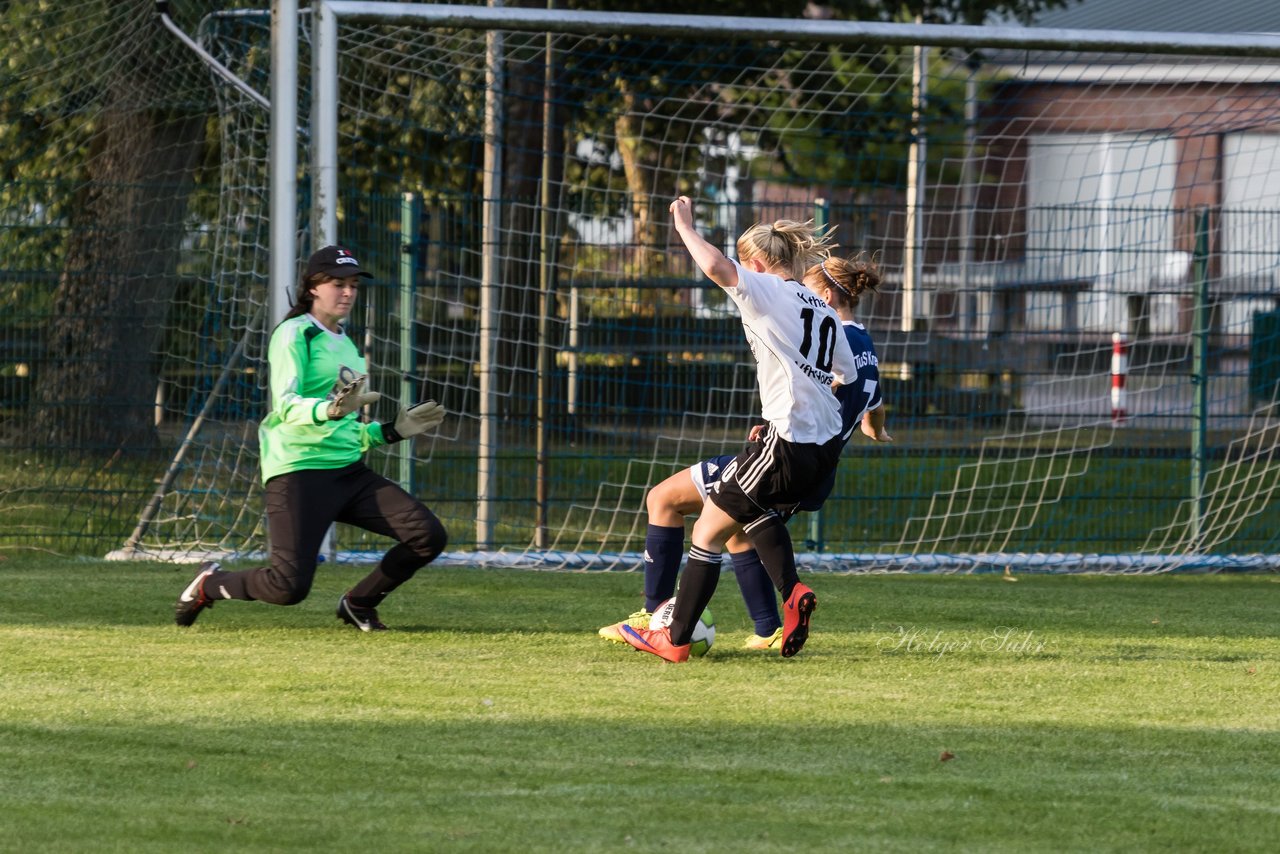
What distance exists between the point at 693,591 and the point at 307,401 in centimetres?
171

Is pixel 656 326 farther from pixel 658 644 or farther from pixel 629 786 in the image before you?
pixel 629 786

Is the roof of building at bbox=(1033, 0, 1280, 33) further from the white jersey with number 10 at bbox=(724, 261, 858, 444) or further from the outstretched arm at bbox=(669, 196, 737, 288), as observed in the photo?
the outstretched arm at bbox=(669, 196, 737, 288)

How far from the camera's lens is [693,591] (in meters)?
6.36

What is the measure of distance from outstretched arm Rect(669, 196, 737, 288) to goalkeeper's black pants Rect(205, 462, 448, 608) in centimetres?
176

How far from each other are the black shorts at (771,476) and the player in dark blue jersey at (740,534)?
0.88 ft

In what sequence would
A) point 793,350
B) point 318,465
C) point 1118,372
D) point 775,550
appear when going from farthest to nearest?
point 1118,372 < point 318,465 < point 775,550 < point 793,350

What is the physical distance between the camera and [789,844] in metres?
3.94

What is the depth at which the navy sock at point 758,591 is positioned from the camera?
6.83 metres

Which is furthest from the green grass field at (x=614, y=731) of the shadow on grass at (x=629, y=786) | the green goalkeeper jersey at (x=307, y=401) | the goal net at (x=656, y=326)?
the goal net at (x=656, y=326)

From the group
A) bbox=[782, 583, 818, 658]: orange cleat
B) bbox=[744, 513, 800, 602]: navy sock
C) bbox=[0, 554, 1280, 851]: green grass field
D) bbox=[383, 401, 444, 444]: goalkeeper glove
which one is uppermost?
bbox=[383, 401, 444, 444]: goalkeeper glove

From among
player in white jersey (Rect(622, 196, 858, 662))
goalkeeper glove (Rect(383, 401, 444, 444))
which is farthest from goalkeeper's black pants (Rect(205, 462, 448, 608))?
player in white jersey (Rect(622, 196, 858, 662))

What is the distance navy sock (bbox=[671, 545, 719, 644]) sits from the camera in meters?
6.36

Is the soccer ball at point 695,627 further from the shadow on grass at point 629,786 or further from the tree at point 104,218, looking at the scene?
the tree at point 104,218

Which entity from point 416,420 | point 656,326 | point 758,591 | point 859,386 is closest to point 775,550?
point 758,591
